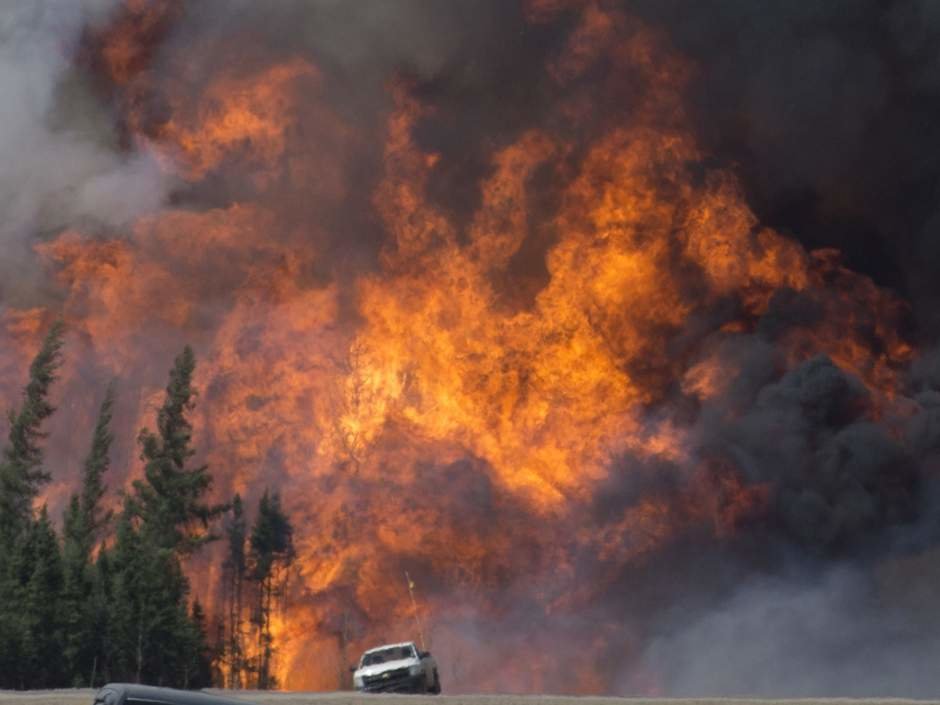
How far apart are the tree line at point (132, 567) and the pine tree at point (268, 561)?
84mm

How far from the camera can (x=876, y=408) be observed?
89.6m

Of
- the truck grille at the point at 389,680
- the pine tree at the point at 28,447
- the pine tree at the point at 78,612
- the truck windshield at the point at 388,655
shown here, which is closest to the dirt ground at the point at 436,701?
the truck grille at the point at 389,680

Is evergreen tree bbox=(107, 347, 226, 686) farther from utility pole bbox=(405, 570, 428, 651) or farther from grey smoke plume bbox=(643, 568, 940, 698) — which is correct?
grey smoke plume bbox=(643, 568, 940, 698)

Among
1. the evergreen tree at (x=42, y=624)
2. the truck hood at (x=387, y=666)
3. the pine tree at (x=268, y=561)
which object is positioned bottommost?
the truck hood at (x=387, y=666)

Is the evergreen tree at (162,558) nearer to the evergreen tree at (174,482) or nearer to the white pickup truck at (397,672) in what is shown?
the evergreen tree at (174,482)

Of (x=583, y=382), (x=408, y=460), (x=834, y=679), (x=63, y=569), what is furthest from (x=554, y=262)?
(x=63, y=569)

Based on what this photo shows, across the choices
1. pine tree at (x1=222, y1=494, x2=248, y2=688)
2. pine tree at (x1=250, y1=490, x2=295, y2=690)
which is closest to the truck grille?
pine tree at (x1=250, y1=490, x2=295, y2=690)

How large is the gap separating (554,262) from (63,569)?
45.3 metres

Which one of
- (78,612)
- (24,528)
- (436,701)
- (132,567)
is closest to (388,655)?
(436,701)

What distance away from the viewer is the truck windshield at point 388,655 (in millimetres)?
46938

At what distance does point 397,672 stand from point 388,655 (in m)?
1.25

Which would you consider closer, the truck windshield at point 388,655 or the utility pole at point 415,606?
the truck windshield at point 388,655

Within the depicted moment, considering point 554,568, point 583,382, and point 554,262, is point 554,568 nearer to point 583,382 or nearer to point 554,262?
point 583,382

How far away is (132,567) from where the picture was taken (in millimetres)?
60250
